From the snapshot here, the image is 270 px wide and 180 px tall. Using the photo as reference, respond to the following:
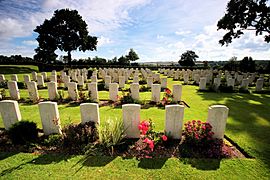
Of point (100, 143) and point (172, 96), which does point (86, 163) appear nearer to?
point (100, 143)

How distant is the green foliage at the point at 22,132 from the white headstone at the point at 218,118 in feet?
17.5

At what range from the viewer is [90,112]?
17.1 feet

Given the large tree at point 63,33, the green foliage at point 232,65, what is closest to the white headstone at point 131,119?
the green foliage at point 232,65

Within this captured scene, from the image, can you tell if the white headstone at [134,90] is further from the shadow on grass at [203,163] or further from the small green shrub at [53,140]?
the shadow on grass at [203,163]

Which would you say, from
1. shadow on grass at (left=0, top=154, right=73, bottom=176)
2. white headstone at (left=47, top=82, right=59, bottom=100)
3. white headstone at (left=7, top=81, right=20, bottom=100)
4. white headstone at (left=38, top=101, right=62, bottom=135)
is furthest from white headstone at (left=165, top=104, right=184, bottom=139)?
white headstone at (left=7, top=81, right=20, bottom=100)

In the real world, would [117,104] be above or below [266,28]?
below

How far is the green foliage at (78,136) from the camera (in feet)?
15.5

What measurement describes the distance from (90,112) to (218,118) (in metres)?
3.87

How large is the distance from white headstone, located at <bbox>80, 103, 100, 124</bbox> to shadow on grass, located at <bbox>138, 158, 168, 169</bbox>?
6.53 feet

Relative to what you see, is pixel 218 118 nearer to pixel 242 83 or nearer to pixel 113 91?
pixel 113 91

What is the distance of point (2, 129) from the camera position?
19.4ft

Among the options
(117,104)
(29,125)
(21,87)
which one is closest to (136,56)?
(21,87)

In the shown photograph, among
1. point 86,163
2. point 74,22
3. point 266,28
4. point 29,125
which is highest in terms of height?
point 74,22

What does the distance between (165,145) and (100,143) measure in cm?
186
